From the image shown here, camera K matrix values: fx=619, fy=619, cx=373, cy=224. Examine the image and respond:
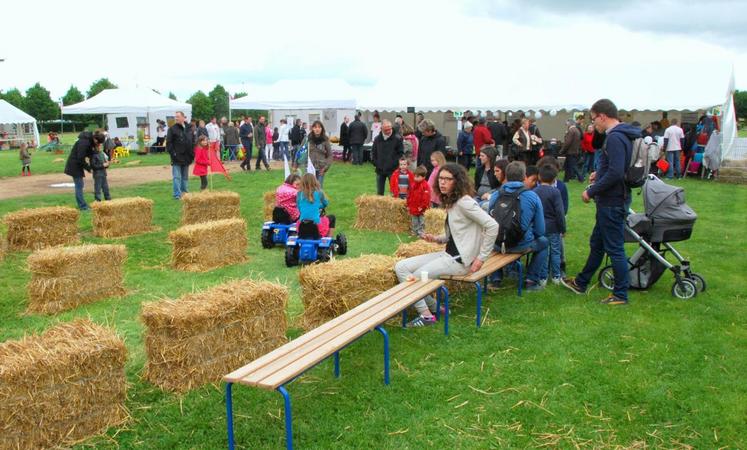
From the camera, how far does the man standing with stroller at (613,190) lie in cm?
602

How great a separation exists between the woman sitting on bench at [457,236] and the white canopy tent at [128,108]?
22900 millimetres

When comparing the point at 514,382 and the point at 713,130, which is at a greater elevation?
the point at 713,130

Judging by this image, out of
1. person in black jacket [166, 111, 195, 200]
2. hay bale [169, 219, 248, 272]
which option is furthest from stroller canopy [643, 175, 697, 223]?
person in black jacket [166, 111, 195, 200]

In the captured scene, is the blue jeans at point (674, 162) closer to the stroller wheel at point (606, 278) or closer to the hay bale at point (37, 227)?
the stroller wheel at point (606, 278)

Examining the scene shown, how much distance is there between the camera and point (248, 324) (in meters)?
4.88

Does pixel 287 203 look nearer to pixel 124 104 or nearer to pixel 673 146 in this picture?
pixel 673 146

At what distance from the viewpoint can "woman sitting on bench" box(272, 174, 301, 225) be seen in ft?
30.0

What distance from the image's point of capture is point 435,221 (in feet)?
31.0

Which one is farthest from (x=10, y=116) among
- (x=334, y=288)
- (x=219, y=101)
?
(x=219, y=101)

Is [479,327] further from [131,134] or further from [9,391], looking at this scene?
[131,134]

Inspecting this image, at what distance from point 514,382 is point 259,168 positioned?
1747cm

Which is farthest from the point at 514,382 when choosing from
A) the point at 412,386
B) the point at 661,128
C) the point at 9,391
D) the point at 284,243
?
the point at 661,128

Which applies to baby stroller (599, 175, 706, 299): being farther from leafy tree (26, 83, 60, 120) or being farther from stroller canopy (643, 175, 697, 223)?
leafy tree (26, 83, 60, 120)

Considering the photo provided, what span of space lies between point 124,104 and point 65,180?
8756 millimetres
